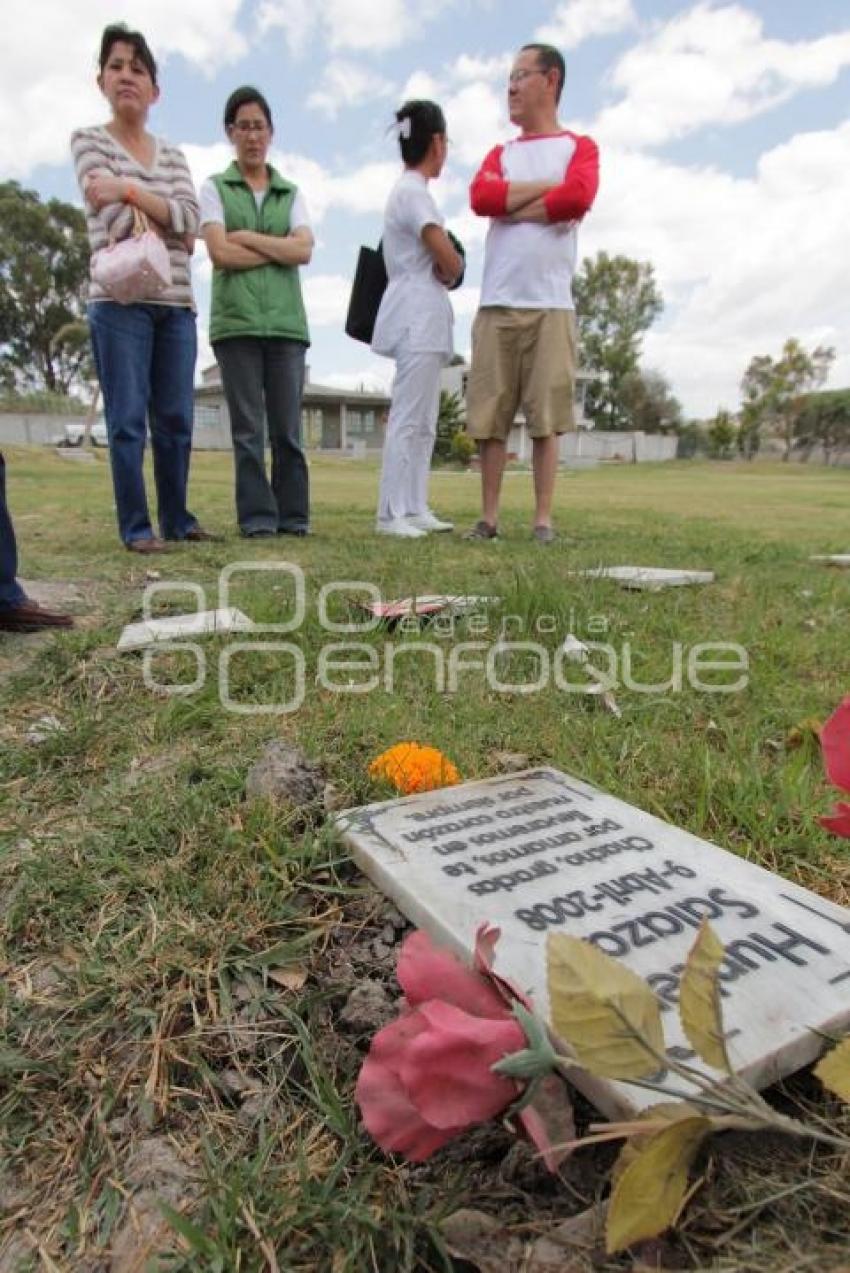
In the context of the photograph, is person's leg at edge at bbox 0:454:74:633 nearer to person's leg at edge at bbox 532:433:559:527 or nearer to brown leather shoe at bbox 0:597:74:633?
brown leather shoe at bbox 0:597:74:633

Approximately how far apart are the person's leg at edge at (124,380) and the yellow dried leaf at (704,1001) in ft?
10.8

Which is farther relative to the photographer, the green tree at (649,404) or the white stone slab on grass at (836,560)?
the green tree at (649,404)

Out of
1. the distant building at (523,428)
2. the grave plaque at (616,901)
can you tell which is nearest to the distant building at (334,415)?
the distant building at (523,428)

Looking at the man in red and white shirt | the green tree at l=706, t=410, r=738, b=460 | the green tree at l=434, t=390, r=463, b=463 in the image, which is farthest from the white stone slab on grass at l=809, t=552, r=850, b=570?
the green tree at l=706, t=410, r=738, b=460

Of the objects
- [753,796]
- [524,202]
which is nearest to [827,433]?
[524,202]

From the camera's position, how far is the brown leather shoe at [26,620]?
2.16 meters

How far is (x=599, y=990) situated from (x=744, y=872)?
0.55 metres

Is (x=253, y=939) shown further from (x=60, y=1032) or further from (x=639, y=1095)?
(x=639, y=1095)

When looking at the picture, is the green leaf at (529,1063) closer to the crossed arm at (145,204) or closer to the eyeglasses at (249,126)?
the crossed arm at (145,204)

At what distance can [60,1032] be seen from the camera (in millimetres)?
825

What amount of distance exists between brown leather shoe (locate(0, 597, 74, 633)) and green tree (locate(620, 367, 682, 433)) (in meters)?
53.0

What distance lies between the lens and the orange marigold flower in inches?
50.3

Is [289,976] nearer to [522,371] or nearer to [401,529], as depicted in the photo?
[401,529]

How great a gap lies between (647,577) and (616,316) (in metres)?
53.6
